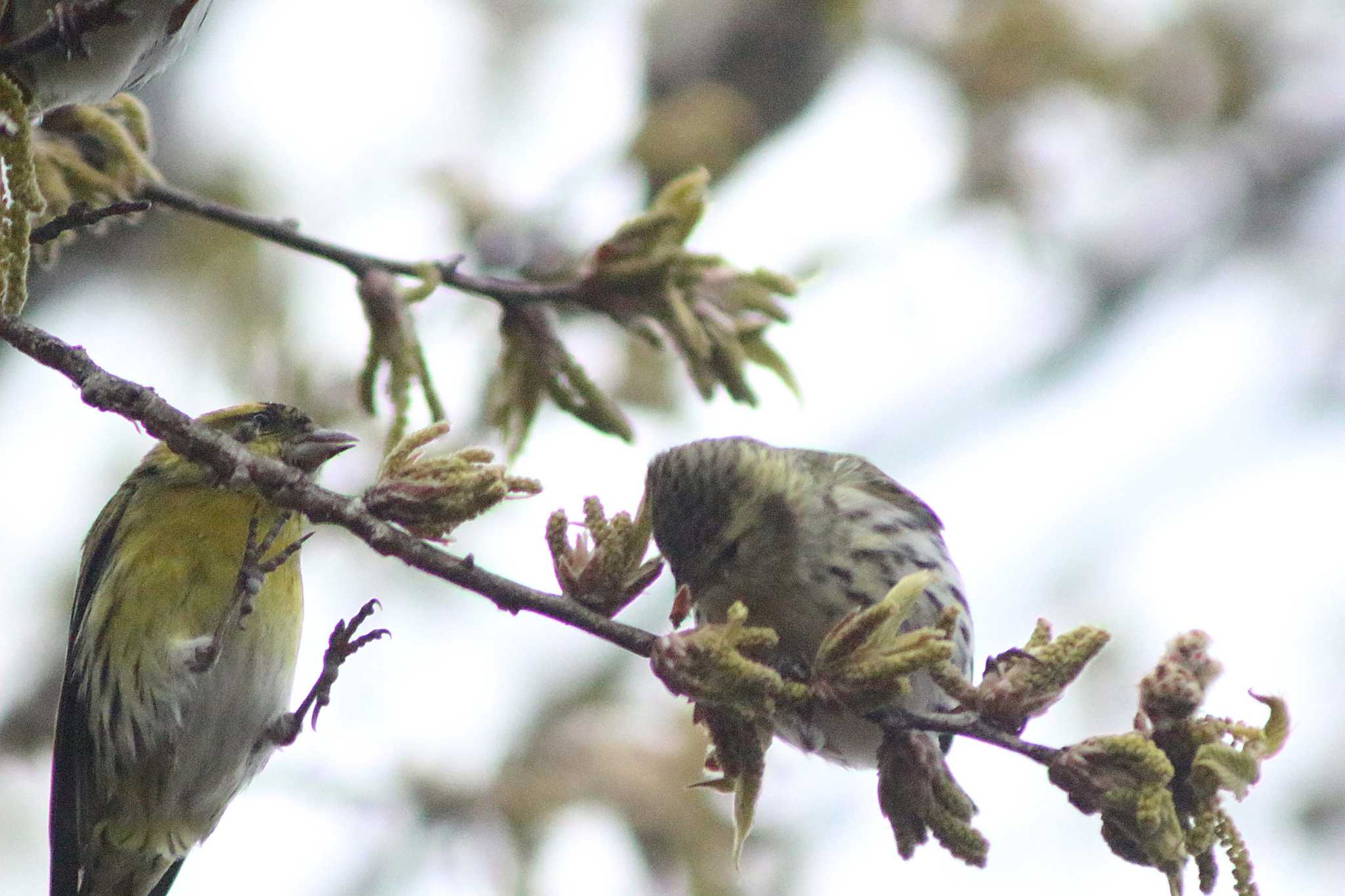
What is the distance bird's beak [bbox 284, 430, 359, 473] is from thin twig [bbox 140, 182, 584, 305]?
1.81ft

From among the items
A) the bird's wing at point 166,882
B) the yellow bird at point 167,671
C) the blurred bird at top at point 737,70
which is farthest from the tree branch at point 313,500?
the blurred bird at top at point 737,70

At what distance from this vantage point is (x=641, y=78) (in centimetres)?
543

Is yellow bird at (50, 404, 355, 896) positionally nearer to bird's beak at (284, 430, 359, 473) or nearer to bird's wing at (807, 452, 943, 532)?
bird's beak at (284, 430, 359, 473)

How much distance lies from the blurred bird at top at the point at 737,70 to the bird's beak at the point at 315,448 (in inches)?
86.9

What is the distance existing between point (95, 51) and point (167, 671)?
154 cm

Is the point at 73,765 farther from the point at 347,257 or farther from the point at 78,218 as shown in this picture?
the point at 78,218

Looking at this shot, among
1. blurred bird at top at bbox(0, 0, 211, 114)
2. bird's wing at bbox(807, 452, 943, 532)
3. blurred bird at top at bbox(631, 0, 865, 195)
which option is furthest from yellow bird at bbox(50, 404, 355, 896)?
blurred bird at top at bbox(631, 0, 865, 195)

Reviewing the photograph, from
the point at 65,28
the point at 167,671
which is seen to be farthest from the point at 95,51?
the point at 167,671

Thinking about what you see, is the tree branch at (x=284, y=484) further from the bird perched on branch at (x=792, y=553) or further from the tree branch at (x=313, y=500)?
the bird perched on branch at (x=792, y=553)

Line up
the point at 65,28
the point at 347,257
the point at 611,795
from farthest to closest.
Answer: the point at 611,795 → the point at 347,257 → the point at 65,28

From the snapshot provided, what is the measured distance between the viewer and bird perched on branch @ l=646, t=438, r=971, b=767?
3018 millimetres

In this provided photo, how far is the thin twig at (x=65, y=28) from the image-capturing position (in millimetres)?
1832

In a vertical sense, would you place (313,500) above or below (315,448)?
below

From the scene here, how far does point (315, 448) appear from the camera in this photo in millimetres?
3379
